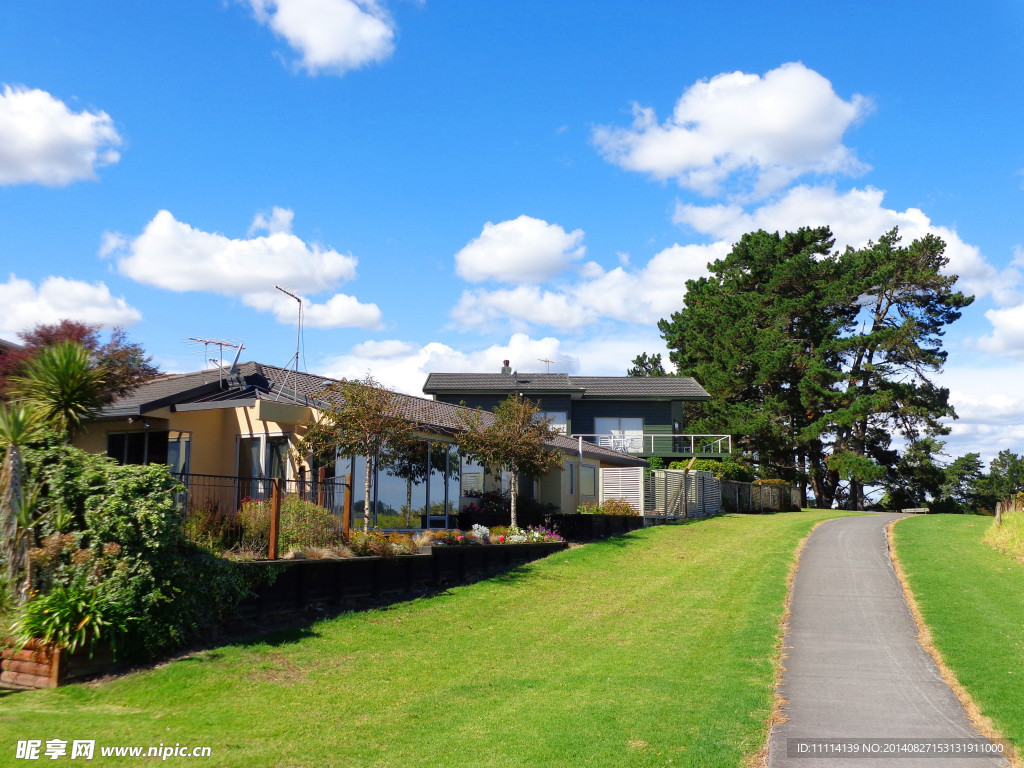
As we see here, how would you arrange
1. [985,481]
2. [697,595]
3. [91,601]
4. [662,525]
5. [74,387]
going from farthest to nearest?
1. [985,481]
2. [662,525]
3. [697,595]
4. [74,387]
5. [91,601]

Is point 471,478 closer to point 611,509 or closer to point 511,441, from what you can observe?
point 511,441

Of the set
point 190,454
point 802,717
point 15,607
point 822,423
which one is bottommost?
point 802,717

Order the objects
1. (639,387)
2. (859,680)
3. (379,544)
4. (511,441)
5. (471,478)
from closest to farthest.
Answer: (859,680) < (379,544) < (511,441) < (471,478) < (639,387)

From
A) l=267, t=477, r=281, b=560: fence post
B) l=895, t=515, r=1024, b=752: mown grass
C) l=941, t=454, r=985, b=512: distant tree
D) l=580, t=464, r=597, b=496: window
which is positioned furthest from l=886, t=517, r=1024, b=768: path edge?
l=941, t=454, r=985, b=512: distant tree

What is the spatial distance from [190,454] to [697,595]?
427 inches

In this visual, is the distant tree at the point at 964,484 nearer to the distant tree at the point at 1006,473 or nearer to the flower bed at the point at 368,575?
the distant tree at the point at 1006,473

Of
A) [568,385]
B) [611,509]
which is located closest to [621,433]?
[568,385]

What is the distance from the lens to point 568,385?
42375mm

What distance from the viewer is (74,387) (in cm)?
1316

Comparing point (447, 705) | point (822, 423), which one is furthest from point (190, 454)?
point (822, 423)

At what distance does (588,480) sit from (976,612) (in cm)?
1806

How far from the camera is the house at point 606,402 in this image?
4212 centimetres

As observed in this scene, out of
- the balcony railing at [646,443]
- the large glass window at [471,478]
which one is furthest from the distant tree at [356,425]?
the balcony railing at [646,443]

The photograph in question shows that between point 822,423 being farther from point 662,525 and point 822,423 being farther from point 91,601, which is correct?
point 91,601
